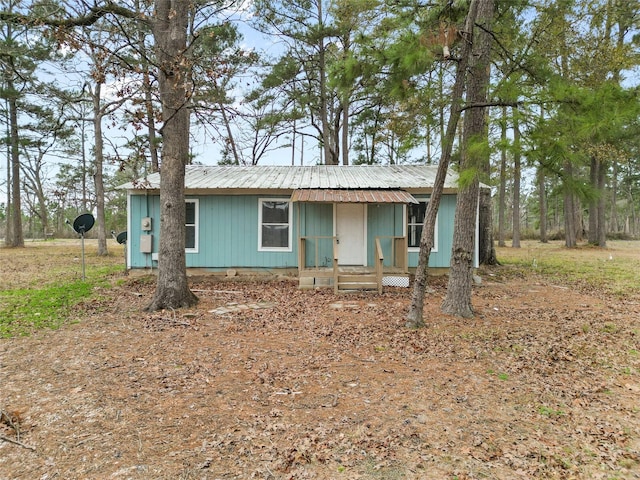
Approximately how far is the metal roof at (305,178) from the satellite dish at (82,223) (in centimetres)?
154

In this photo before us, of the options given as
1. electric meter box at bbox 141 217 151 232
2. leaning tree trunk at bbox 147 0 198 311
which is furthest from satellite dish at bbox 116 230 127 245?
leaning tree trunk at bbox 147 0 198 311

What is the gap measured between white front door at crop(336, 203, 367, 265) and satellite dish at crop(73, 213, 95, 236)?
690 cm

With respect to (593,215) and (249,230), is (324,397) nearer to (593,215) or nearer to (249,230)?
(249,230)

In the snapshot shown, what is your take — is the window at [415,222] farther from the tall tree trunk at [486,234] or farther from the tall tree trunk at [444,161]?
the tall tree trunk at [444,161]

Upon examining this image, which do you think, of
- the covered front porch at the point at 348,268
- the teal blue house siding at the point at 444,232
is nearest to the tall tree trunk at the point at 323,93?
the teal blue house siding at the point at 444,232

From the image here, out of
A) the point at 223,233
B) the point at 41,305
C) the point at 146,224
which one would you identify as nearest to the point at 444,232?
the point at 223,233

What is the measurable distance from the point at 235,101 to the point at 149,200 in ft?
28.2

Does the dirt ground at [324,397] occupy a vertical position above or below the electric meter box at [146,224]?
below

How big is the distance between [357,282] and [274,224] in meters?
3.05

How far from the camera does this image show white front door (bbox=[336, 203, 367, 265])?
10203 mm

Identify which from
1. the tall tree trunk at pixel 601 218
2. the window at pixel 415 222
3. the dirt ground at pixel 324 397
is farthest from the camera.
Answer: the tall tree trunk at pixel 601 218

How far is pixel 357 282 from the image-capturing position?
8.80 m

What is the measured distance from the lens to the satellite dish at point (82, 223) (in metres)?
10.0

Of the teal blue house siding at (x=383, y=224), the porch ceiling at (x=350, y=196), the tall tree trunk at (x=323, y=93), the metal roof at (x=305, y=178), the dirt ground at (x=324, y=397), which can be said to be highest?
the tall tree trunk at (x=323, y=93)
